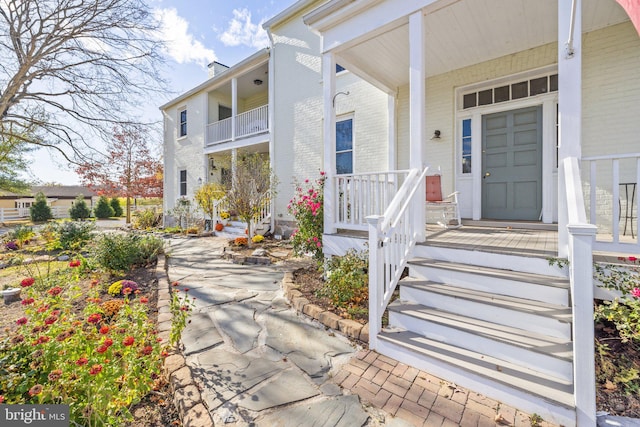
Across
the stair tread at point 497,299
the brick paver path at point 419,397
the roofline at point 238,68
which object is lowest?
the brick paver path at point 419,397

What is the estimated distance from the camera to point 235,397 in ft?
6.24

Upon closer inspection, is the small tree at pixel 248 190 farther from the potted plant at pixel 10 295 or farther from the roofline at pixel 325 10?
the potted plant at pixel 10 295

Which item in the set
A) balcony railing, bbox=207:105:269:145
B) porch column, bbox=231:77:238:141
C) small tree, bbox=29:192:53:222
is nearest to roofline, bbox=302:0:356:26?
balcony railing, bbox=207:105:269:145

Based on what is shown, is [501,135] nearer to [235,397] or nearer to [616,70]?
[616,70]

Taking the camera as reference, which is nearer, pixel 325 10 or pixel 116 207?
pixel 325 10

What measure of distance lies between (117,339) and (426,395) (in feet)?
6.93

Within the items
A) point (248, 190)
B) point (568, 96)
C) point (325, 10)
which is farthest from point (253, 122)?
point (568, 96)

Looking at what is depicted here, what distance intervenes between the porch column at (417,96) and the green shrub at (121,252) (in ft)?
14.9

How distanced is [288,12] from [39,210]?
22.7 meters

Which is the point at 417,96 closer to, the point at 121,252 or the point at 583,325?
the point at 583,325

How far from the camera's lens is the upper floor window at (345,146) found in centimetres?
686

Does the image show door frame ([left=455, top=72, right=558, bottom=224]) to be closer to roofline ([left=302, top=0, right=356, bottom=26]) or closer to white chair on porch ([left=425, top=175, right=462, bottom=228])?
white chair on porch ([left=425, top=175, right=462, bottom=228])

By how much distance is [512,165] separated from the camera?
4961mm

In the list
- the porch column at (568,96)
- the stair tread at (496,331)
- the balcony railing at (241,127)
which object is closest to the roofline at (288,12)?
the balcony railing at (241,127)
